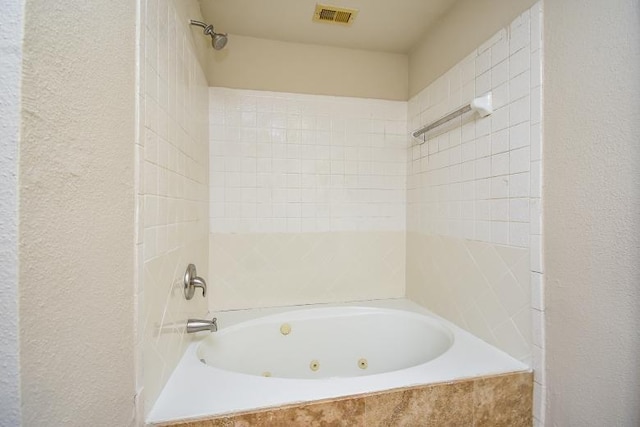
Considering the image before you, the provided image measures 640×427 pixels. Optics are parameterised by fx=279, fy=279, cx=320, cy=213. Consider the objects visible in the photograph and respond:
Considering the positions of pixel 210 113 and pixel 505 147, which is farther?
pixel 210 113

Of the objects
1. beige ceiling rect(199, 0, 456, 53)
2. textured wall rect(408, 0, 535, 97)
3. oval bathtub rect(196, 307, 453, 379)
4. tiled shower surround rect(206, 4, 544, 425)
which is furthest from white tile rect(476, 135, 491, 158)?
oval bathtub rect(196, 307, 453, 379)

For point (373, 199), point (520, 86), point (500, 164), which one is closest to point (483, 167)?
point (500, 164)

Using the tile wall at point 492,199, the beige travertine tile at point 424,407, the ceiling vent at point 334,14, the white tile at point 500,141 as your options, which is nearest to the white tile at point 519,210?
the tile wall at point 492,199

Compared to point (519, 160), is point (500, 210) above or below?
below

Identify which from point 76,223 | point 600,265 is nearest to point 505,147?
point 600,265

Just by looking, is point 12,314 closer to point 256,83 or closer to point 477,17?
point 256,83

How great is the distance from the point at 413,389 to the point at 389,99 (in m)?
1.64

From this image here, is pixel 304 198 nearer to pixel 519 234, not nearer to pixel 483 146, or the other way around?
pixel 483 146

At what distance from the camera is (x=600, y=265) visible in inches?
31.1

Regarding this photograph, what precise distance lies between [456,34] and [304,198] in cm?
118

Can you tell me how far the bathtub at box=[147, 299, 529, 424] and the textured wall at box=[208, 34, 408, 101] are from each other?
1.36 meters

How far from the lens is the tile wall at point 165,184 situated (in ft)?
2.44

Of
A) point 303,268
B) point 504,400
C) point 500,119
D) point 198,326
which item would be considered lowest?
point 504,400

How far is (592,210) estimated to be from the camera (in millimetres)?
810
